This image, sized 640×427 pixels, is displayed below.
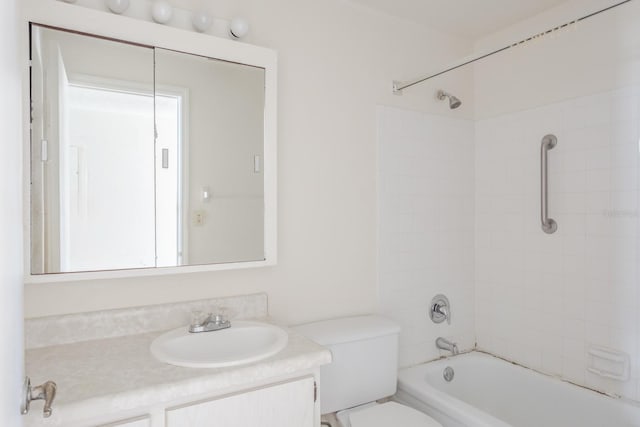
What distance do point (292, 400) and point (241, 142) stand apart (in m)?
1.02

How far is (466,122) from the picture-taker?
8.32ft

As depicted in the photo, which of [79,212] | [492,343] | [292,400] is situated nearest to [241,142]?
A: [79,212]

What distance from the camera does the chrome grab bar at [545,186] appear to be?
212 cm

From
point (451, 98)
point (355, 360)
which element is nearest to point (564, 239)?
point (451, 98)

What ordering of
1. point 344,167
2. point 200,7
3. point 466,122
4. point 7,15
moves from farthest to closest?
point 466,122 → point 344,167 → point 200,7 → point 7,15

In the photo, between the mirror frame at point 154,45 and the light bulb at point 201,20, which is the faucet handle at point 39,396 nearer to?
the mirror frame at point 154,45

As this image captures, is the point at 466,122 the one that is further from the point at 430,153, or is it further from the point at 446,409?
the point at 446,409

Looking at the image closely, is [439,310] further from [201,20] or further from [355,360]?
[201,20]

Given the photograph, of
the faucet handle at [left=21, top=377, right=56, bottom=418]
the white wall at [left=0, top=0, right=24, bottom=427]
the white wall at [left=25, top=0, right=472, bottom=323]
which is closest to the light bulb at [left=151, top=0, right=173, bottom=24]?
the white wall at [left=25, top=0, right=472, bottom=323]

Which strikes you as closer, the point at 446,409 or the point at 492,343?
the point at 446,409

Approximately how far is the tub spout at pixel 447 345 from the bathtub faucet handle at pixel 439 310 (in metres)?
0.11

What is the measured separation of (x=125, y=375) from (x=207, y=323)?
0.41 m

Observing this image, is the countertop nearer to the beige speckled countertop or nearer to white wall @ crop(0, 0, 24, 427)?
the beige speckled countertop

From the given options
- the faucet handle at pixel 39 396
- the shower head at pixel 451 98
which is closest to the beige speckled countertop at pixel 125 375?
the faucet handle at pixel 39 396
